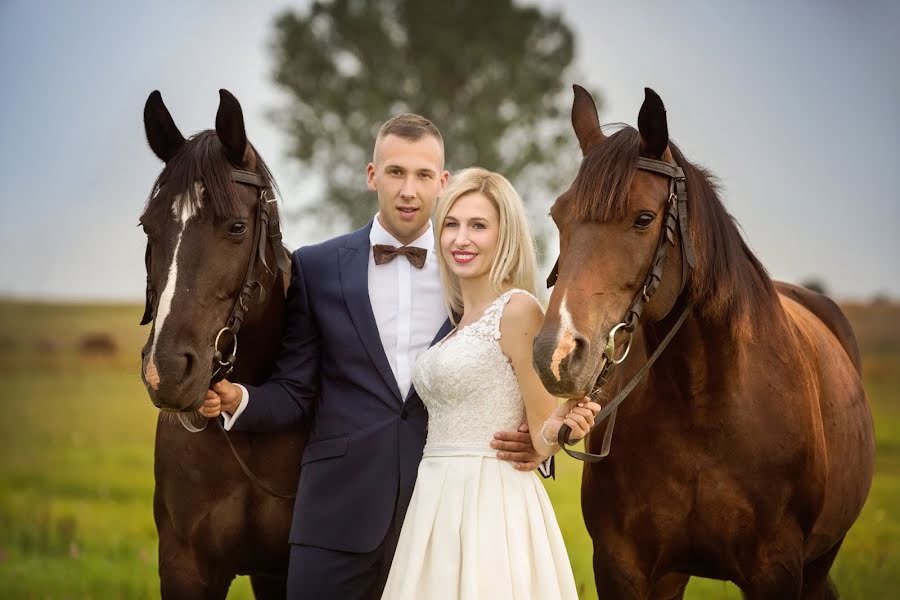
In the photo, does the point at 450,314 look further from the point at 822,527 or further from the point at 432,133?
the point at 822,527

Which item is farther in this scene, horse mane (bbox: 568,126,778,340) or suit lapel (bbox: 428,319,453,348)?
suit lapel (bbox: 428,319,453,348)

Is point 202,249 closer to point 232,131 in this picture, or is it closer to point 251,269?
point 251,269

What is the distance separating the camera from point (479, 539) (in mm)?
3135

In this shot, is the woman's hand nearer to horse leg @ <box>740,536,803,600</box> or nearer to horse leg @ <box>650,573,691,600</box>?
horse leg @ <box>740,536,803,600</box>

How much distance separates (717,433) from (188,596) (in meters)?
2.12

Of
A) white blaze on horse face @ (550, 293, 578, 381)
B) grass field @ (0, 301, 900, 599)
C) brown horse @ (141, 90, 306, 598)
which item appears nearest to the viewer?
white blaze on horse face @ (550, 293, 578, 381)

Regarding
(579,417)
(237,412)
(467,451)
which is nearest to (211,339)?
(237,412)

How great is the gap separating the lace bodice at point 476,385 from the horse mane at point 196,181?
3.04ft

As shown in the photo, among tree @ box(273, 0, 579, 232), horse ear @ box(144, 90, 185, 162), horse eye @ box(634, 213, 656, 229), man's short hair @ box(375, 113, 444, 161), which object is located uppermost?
tree @ box(273, 0, 579, 232)

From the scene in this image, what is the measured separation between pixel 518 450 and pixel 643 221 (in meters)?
0.91

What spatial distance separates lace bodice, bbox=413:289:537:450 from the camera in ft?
10.7

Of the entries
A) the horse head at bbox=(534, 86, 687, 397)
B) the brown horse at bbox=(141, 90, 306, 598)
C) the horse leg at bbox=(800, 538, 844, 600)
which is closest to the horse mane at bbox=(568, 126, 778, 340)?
the horse head at bbox=(534, 86, 687, 397)

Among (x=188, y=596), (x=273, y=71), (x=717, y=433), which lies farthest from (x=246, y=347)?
(x=273, y=71)

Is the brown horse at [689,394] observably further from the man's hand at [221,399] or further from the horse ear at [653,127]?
the man's hand at [221,399]
